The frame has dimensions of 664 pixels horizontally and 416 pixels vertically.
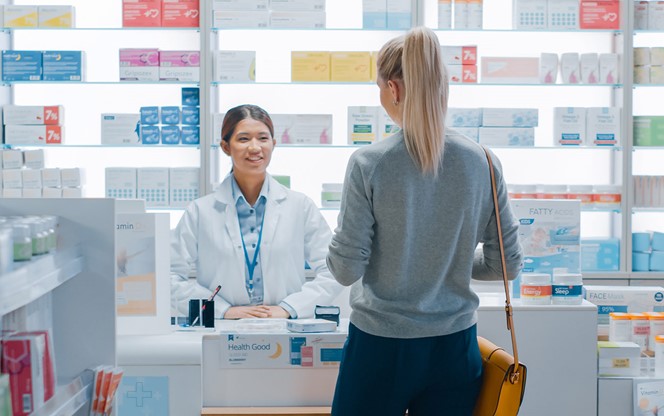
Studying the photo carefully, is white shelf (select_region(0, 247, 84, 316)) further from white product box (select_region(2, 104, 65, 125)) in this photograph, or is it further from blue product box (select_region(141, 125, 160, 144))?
white product box (select_region(2, 104, 65, 125))

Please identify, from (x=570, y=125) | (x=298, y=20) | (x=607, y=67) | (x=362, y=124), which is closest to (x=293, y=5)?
(x=298, y=20)

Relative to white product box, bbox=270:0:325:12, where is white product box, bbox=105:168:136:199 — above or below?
below

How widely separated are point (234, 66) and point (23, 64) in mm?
1293

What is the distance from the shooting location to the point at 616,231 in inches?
203

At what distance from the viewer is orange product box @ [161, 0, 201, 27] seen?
5.02 meters

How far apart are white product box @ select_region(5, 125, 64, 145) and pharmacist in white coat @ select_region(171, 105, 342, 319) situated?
1913mm

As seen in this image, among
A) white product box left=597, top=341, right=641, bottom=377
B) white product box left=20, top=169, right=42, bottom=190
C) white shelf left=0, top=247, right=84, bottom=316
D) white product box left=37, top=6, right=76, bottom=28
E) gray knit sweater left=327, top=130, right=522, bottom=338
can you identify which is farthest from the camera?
white product box left=37, top=6, right=76, bottom=28

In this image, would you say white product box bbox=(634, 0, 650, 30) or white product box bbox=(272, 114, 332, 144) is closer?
white product box bbox=(272, 114, 332, 144)

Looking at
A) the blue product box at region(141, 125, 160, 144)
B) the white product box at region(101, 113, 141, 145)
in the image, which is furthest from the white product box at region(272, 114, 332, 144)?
the white product box at region(101, 113, 141, 145)

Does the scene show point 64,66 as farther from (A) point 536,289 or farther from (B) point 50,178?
(A) point 536,289

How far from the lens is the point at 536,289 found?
Result: 3.05m

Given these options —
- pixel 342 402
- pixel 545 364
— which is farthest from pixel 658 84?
pixel 342 402

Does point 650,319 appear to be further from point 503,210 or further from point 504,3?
point 504,3

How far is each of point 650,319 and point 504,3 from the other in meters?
2.81
